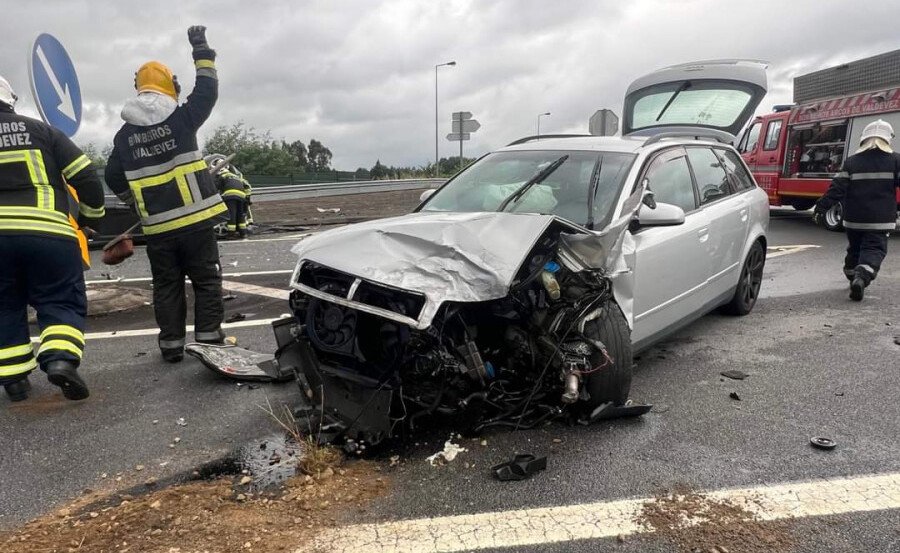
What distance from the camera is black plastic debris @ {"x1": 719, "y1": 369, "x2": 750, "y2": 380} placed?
13.5ft

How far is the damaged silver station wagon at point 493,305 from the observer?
2801 millimetres

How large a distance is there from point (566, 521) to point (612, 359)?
98 cm

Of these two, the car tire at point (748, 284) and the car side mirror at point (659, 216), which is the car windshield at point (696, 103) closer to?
the car tire at point (748, 284)

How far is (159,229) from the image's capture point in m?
4.25

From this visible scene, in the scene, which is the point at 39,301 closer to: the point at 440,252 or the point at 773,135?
the point at 440,252

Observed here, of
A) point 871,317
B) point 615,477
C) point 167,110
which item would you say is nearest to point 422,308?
point 615,477

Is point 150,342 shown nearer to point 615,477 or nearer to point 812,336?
point 615,477

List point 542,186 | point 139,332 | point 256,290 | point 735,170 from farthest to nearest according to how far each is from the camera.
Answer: point 256,290 < point 735,170 < point 139,332 < point 542,186

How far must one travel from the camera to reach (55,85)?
5.11 m

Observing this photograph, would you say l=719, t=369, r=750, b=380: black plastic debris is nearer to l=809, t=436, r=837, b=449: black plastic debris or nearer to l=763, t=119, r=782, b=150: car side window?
l=809, t=436, r=837, b=449: black plastic debris

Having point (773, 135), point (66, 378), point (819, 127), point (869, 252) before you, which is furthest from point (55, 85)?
point (773, 135)

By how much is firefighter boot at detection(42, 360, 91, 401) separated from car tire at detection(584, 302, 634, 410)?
2982 millimetres

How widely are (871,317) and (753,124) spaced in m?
10.6

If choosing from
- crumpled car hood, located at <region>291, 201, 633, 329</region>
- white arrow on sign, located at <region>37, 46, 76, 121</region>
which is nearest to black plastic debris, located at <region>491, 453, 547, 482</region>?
crumpled car hood, located at <region>291, 201, 633, 329</region>
